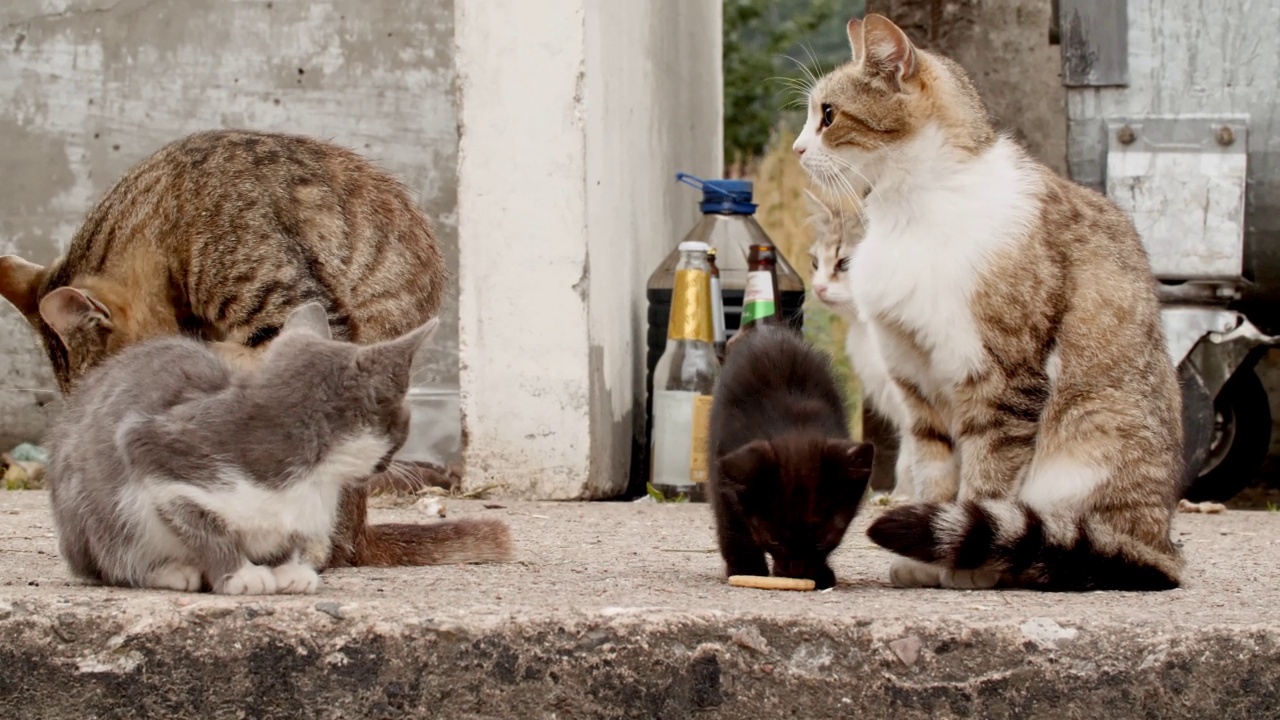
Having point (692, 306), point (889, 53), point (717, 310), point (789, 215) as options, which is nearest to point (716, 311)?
point (717, 310)

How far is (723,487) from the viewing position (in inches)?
127

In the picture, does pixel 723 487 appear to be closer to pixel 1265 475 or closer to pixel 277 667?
pixel 277 667

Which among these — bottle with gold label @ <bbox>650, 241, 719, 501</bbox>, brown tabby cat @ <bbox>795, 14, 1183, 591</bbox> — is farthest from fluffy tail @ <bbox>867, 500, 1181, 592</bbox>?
bottle with gold label @ <bbox>650, 241, 719, 501</bbox>

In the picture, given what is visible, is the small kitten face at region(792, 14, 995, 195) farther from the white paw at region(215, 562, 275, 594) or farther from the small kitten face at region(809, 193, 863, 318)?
the small kitten face at region(809, 193, 863, 318)

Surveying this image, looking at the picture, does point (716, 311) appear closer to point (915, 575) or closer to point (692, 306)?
point (692, 306)

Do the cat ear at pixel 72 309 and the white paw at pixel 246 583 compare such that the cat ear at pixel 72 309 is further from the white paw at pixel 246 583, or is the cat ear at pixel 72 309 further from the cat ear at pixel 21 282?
the white paw at pixel 246 583

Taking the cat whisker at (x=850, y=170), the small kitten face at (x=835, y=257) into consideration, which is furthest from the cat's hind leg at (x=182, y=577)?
the small kitten face at (x=835, y=257)

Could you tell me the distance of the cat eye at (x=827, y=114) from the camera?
3742 mm

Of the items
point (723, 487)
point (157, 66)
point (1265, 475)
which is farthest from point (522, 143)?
point (1265, 475)

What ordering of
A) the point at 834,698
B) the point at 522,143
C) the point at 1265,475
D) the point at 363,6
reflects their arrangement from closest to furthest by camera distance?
the point at 834,698
the point at 522,143
the point at 363,6
the point at 1265,475

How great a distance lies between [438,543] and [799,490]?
1.04 metres

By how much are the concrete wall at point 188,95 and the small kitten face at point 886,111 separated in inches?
105

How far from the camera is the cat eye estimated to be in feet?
12.3

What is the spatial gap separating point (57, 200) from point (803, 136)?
3827mm
